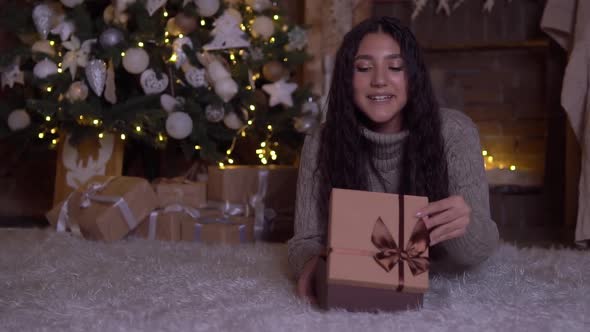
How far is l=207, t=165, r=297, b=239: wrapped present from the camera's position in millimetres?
2340

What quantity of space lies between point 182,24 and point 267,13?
1.16 ft

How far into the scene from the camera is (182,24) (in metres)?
2.48

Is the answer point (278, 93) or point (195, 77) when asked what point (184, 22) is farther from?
point (278, 93)

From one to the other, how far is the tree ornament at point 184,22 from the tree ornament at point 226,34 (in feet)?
0.26

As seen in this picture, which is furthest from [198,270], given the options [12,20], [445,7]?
[445,7]

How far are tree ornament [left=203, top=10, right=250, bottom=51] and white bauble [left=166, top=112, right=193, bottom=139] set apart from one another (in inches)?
11.7

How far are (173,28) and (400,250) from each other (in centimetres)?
169

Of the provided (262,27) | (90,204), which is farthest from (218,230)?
(262,27)

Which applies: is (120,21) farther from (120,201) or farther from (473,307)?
(473,307)

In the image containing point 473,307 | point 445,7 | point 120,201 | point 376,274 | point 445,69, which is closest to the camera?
point 376,274

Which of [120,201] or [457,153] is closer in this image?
[457,153]

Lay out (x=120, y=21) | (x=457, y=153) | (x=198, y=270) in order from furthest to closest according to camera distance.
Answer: (x=120, y=21), (x=198, y=270), (x=457, y=153)

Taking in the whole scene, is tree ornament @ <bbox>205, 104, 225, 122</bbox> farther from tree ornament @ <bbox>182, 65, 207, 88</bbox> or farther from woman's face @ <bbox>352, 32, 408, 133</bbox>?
woman's face @ <bbox>352, 32, 408, 133</bbox>

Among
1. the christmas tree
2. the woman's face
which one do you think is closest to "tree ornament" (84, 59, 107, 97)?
the christmas tree
